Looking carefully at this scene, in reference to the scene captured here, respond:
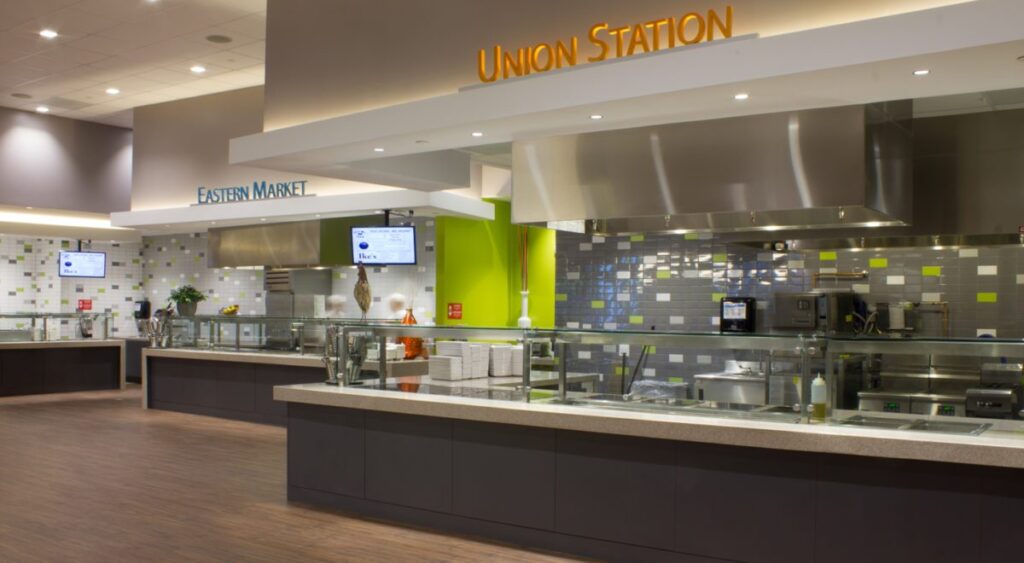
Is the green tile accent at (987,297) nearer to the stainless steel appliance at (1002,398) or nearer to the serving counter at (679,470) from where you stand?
the stainless steel appliance at (1002,398)

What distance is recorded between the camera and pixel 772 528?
416cm

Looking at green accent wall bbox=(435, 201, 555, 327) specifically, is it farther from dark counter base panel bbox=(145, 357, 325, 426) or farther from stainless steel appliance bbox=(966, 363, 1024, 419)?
stainless steel appliance bbox=(966, 363, 1024, 419)

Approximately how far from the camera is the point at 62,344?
41.2 ft

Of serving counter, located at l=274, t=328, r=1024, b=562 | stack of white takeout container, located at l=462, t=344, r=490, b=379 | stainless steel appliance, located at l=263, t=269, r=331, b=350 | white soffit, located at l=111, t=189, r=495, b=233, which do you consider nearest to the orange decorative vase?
white soffit, located at l=111, t=189, r=495, b=233

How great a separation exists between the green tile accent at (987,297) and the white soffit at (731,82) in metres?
3.22

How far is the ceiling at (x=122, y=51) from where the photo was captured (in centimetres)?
853

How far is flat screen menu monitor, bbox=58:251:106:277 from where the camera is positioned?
14992 millimetres

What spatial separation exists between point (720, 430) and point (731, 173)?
1.88m

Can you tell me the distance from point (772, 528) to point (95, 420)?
829 centimetres

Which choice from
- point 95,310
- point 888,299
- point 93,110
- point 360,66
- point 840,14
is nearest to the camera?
point 840,14

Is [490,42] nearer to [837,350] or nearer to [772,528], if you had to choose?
[837,350]

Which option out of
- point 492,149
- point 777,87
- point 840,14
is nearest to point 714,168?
point 777,87

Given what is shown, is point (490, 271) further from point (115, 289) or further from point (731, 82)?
point (731, 82)

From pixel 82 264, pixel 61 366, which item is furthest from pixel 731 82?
pixel 82 264
